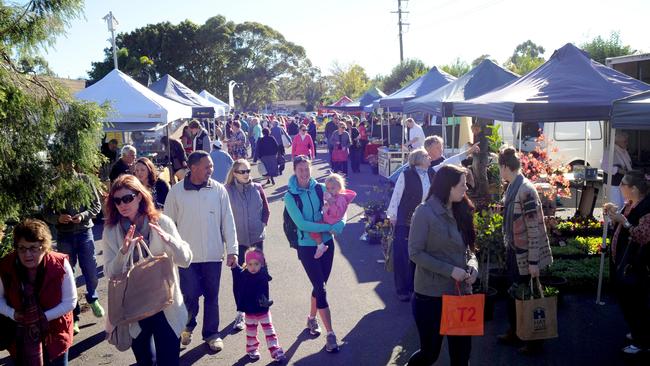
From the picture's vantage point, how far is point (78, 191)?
14.7ft

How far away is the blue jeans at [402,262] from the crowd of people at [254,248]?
0.04 ft

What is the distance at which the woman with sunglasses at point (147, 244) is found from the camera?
388 cm

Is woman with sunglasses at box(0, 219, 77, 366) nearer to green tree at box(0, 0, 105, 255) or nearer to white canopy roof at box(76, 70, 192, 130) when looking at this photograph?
green tree at box(0, 0, 105, 255)

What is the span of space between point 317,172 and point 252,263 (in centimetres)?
1519

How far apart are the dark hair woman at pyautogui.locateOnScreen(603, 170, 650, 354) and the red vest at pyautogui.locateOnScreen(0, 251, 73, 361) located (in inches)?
178

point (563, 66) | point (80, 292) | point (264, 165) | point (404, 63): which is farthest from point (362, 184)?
point (404, 63)

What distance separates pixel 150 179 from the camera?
7.00 m

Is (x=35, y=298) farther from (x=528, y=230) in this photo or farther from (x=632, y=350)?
(x=632, y=350)

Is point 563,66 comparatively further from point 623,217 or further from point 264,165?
point 264,165

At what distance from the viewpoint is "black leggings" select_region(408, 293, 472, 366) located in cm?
413

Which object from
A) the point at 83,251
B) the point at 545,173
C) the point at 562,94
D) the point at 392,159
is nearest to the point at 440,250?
the point at 83,251

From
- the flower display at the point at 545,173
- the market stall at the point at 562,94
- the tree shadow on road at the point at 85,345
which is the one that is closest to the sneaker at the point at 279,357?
the tree shadow on road at the point at 85,345

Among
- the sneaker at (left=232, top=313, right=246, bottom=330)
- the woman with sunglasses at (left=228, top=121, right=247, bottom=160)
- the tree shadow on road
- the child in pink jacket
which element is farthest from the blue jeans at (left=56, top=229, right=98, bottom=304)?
the woman with sunglasses at (left=228, top=121, right=247, bottom=160)

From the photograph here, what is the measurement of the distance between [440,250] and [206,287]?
8.04ft
